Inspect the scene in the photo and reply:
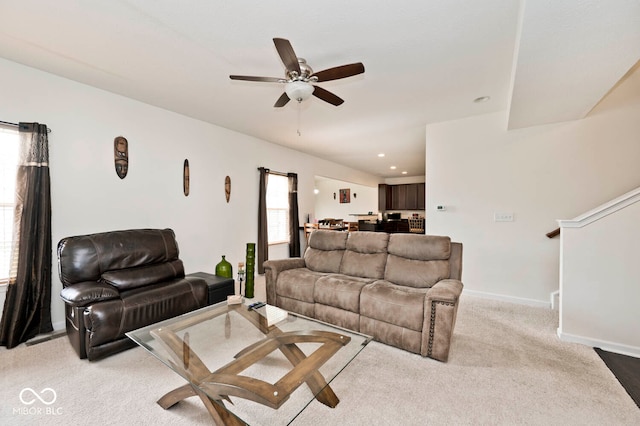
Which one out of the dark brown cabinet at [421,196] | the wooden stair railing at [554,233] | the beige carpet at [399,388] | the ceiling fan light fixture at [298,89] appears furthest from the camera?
the dark brown cabinet at [421,196]

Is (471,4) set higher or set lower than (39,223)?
higher

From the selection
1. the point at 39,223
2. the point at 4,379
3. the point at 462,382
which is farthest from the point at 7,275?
the point at 462,382

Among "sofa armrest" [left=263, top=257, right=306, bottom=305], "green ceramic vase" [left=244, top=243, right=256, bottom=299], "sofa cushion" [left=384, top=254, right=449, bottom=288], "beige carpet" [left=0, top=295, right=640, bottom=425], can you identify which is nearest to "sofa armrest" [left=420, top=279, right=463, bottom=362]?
"beige carpet" [left=0, top=295, right=640, bottom=425]

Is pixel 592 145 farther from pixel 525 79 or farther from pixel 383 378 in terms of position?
pixel 383 378

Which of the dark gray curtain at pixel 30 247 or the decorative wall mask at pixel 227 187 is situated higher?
the decorative wall mask at pixel 227 187

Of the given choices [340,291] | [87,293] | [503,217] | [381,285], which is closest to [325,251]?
[340,291]

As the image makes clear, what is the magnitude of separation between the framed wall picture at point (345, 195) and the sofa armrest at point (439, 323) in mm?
8462

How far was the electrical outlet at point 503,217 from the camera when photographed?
12.3 feet

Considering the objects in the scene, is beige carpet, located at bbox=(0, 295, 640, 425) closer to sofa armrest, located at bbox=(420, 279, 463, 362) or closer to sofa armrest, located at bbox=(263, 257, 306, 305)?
sofa armrest, located at bbox=(420, 279, 463, 362)

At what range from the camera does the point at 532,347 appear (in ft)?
8.04

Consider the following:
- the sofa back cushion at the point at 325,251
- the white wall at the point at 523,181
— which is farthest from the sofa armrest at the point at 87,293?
the white wall at the point at 523,181

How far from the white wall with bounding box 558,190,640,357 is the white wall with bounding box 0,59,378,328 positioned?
4.40 meters

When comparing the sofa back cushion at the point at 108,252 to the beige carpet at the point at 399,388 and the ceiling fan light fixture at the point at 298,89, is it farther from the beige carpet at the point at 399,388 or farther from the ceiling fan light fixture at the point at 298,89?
the ceiling fan light fixture at the point at 298,89

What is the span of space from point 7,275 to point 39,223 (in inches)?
23.0
